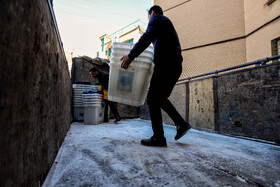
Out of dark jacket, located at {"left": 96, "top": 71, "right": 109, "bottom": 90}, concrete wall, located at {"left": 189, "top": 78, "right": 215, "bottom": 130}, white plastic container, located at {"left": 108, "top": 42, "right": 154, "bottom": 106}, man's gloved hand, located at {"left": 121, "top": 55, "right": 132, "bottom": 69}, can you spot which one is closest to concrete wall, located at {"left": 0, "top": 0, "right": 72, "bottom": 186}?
man's gloved hand, located at {"left": 121, "top": 55, "right": 132, "bottom": 69}

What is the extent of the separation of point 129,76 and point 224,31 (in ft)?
24.4

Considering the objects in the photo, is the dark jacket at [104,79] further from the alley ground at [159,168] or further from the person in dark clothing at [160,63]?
the alley ground at [159,168]

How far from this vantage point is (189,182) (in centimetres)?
82

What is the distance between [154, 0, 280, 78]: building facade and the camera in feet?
18.3

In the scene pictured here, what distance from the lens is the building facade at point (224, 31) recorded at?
18.3 ft

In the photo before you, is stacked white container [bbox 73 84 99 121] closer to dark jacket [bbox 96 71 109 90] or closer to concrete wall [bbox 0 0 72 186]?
dark jacket [bbox 96 71 109 90]

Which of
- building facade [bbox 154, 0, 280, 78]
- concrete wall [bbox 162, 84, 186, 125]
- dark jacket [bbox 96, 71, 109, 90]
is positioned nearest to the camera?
concrete wall [bbox 162, 84, 186, 125]

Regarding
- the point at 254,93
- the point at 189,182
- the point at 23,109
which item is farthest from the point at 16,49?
the point at 254,93

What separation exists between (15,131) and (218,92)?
261 centimetres

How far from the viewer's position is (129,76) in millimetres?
1657

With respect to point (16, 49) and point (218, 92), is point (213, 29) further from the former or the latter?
point (16, 49)

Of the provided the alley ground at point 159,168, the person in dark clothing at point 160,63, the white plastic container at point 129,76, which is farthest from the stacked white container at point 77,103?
the person in dark clothing at point 160,63

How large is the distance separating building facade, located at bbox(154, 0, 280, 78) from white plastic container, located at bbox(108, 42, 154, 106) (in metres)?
6.00

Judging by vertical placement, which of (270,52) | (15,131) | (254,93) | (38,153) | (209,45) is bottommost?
(38,153)
